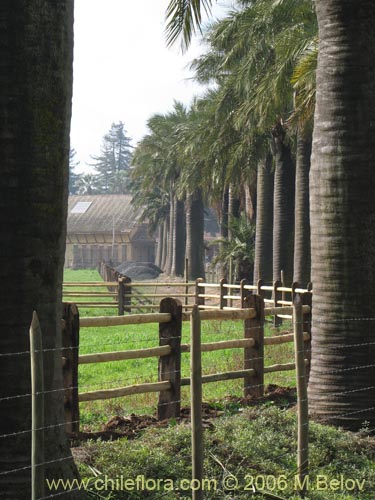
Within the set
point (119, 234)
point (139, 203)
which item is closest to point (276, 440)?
point (139, 203)

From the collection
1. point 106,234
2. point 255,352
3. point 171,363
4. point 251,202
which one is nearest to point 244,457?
point 171,363

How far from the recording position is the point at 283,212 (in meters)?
29.1

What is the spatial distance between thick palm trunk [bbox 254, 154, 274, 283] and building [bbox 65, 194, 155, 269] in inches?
2513

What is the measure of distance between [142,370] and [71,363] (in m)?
6.97

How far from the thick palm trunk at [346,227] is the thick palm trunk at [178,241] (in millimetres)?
52455

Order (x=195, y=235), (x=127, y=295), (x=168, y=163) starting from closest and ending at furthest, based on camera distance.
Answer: (x=127, y=295) < (x=195, y=235) < (x=168, y=163)

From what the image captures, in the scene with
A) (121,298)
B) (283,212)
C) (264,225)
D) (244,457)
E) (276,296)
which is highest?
(283,212)

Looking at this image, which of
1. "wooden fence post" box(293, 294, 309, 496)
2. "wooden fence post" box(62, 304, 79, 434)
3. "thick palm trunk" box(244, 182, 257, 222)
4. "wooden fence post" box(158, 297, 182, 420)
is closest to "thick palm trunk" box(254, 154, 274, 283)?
"thick palm trunk" box(244, 182, 257, 222)

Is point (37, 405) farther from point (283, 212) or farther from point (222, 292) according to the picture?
point (222, 292)

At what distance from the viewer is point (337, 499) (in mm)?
7516

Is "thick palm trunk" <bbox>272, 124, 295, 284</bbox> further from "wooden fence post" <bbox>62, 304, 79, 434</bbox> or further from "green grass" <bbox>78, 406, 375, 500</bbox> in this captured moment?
"wooden fence post" <bbox>62, 304, 79, 434</bbox>

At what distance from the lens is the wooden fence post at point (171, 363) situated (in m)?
10.5

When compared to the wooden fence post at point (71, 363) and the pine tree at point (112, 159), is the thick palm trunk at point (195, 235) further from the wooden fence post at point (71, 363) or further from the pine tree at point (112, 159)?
the pine tree at point (112, 159)

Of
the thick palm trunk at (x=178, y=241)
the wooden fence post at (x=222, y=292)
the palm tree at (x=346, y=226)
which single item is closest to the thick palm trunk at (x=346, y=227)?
the palm tree at (x=346, y=226)
